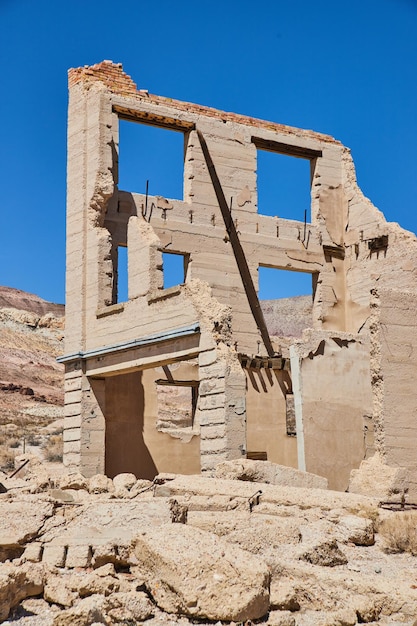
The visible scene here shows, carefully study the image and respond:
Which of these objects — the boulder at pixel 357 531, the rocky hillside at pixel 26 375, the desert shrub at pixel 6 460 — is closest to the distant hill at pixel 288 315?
the rocky hillside at pixel 26 375

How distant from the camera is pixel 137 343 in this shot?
1780cm

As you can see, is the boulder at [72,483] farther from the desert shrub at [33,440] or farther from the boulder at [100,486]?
the desert shrub at [33,440]

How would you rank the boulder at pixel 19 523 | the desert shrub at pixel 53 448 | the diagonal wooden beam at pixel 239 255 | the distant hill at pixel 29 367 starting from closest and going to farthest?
1. the boulder at pixel 19 523
2. the diagonal wooden beam at pixel 239 255
3. the desert shrub at pixel 53 448
4. the distant hill at pixel 29 367

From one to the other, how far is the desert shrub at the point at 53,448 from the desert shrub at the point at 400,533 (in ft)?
53.1

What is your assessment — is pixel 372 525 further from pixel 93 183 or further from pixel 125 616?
pixel 93 183

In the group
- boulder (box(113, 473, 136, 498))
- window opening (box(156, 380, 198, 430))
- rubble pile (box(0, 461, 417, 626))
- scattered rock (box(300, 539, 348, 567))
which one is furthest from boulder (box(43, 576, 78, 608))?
window opening (box(156, 380, 198, 430))

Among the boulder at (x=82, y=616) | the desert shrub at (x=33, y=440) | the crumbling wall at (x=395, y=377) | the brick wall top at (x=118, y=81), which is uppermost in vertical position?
the brick wall top at (x=118, y=81)

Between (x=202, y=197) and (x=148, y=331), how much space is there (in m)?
4.77

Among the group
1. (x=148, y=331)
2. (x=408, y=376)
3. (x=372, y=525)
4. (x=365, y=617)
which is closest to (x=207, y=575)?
(x=365, y=617)

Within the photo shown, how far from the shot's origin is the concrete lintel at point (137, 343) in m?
16.5

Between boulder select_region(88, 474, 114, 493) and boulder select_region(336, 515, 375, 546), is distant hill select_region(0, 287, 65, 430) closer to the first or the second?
boulder select_region(88, 474, 114, 493)

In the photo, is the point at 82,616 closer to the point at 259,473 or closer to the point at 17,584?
the point at 17,584

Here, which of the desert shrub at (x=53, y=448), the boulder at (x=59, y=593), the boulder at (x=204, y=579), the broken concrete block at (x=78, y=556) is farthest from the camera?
the desert shrub at (x=53, y=448)

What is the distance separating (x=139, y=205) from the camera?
2036 centimetres
